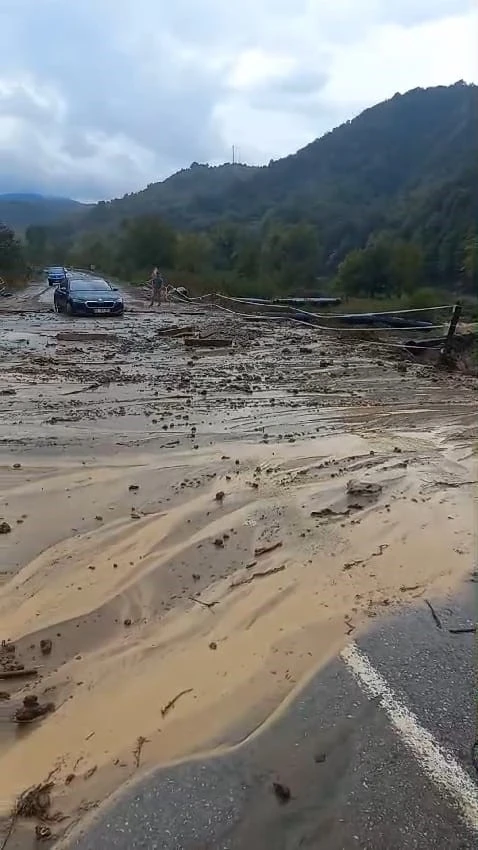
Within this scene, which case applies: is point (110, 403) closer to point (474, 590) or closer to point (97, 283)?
point (474, 590)

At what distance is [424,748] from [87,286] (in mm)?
23391

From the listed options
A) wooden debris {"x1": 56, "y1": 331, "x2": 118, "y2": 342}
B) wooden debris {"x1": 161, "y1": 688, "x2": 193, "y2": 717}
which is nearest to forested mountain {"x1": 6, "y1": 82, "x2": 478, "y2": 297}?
wooden debris {"x1": 56, "y1": 331, "x2": 118, "y2": 342}

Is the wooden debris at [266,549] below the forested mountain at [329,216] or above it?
below

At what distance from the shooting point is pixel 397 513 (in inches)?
232

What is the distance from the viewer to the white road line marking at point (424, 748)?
2.76m

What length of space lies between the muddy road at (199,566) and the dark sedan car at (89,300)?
13.0m

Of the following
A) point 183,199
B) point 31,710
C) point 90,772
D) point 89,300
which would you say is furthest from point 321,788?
point 183,199

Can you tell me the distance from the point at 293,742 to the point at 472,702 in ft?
3.02

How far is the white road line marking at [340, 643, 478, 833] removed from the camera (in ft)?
9.06

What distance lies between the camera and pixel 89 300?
23359 mm

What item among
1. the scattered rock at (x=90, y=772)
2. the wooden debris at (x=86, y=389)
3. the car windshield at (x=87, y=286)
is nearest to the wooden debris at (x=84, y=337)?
the car windshield at (x=87, y=286)

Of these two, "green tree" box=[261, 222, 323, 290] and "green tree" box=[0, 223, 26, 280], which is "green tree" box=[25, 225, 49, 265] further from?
"green tree" box=[261, 222, 323, 290]

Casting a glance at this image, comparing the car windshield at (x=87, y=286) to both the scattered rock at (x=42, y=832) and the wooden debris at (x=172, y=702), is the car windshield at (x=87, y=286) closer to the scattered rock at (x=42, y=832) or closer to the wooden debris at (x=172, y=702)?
the wooden debris at (x=172, y=702)

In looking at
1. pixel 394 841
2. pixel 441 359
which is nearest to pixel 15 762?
pixel 394 841
